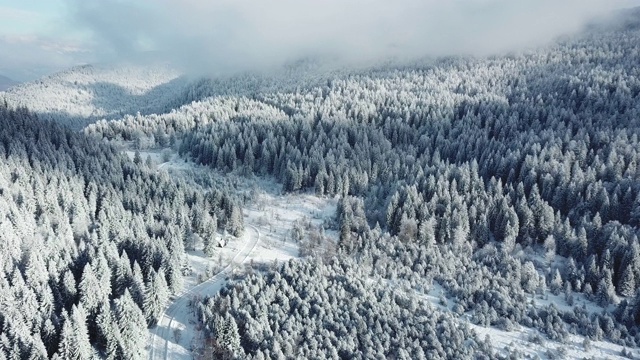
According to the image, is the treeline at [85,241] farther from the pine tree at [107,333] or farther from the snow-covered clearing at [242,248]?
the snow-covered clearing at [242,248]

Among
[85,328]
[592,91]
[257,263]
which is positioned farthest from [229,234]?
[592,91]

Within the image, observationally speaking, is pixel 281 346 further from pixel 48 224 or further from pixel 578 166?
pixel 578 166

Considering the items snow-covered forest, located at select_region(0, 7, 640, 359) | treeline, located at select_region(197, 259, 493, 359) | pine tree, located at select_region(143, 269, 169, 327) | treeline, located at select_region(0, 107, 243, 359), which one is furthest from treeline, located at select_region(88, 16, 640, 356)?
pine tree, located at select_region(143, 269, 169, 327)

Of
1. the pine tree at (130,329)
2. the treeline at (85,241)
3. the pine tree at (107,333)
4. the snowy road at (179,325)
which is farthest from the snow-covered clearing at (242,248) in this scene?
the pine tree at (107,333)

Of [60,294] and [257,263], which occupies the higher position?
[60,294]

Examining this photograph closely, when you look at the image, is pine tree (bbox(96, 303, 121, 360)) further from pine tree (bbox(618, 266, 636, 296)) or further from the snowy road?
pine tree (bbox(618, 266, 636, 296))

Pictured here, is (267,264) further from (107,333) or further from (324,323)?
(107,333)

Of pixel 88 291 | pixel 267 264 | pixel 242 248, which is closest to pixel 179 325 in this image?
pixel 88 291
